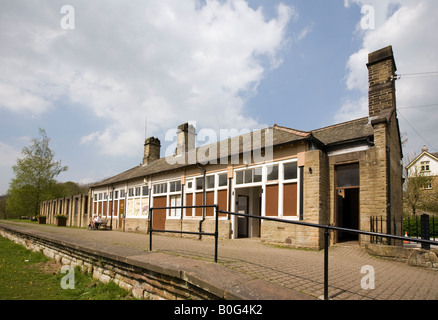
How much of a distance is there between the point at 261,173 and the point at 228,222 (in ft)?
9.22

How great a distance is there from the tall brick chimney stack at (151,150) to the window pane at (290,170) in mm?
17197

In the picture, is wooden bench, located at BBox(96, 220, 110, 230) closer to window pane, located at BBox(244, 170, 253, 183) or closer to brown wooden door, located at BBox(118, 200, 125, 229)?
brown wooden door, located at BBox(118, 200, 125, 229)

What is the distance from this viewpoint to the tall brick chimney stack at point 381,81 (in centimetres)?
1081

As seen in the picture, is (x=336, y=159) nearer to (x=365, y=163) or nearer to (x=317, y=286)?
(x=365, y=163)

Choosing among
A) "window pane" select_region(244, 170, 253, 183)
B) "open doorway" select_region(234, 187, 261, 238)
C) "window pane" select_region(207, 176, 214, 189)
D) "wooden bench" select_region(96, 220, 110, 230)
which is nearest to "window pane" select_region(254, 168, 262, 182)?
"window pane" select_region(244, 170, 253, 183)

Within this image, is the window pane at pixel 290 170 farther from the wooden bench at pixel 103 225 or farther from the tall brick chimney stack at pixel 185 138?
the wooden bench at pixel 103 225

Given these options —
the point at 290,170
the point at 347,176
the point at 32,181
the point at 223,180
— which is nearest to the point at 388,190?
the point at 347,176

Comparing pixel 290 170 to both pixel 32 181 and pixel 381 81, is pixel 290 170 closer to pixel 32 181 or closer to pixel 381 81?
pixel 381 81

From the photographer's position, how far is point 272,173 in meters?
11.1

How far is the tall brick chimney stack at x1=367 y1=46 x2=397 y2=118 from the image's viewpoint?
35.5 feet

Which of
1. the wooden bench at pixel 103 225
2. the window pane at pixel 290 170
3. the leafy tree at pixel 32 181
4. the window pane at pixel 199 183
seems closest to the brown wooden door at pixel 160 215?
the window pane at pixel 199 183

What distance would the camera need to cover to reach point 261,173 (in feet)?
37.5

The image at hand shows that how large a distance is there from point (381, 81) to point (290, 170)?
541 centimetres

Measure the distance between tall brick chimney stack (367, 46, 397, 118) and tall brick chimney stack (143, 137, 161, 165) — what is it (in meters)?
19.2
